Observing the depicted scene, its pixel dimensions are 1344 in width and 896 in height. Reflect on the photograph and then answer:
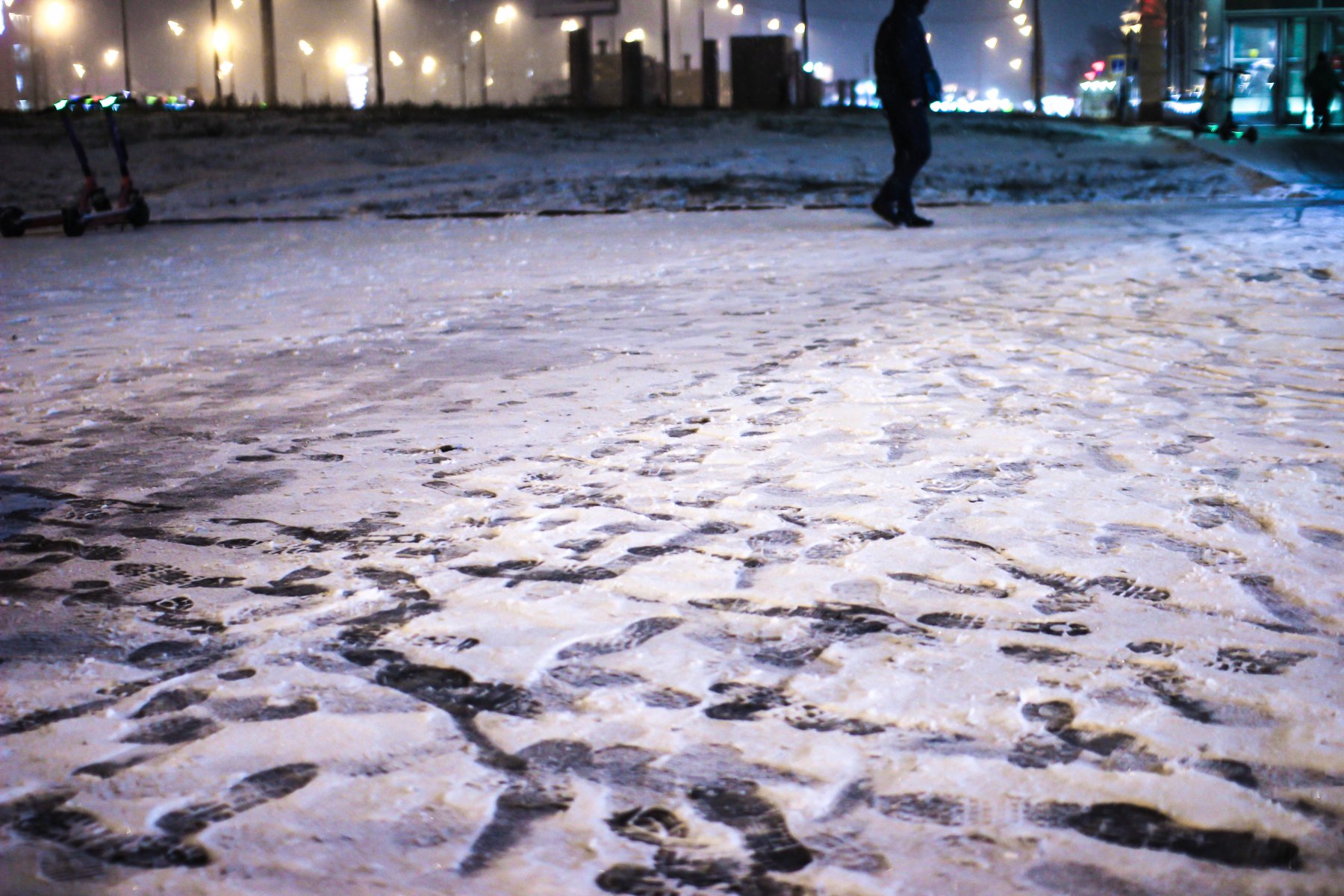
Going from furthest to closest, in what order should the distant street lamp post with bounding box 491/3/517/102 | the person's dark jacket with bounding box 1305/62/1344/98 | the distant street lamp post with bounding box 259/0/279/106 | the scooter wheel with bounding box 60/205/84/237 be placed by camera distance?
1. the distant street lamp post with bounding box 491/3/517/102
2. the distant street lamp post with bounding box 259/0/279/106
3. the person's dark jacket with bounding box 1305/62/1344/98
4. the scooter wheel with bounding box 60/205/84/237

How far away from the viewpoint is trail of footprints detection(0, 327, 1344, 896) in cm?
135

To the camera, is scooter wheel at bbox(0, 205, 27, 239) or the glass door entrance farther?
the glass door entrance

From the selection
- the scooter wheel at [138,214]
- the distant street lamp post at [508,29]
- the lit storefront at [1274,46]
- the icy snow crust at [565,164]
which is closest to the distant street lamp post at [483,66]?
the distant street lamp post at [508,29]

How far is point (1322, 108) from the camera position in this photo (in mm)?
Result: 20719

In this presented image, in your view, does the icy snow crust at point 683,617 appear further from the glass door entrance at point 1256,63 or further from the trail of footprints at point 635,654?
the glass door entrance at point 1256,63

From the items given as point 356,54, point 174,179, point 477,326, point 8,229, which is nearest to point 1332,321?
point 477,326

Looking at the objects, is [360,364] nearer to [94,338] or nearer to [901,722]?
[94,338]

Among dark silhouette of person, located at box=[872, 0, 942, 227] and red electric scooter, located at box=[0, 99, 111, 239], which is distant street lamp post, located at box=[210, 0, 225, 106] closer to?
red electric scooter, located at box=[0, 99, 111, 239]

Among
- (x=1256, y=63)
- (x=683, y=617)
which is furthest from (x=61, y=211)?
(x=1256, y=63)

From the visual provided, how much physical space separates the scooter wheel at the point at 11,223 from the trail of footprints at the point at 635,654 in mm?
9831

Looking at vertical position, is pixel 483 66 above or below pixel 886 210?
above

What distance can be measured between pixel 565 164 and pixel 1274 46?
1648cm

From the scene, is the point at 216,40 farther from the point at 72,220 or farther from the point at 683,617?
the point at 683,617


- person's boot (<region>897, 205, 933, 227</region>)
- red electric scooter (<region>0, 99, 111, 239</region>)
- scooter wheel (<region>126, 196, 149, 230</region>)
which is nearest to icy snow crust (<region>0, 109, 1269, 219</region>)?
scooter wheel (<region>126, 196, 149, 230</region>)
